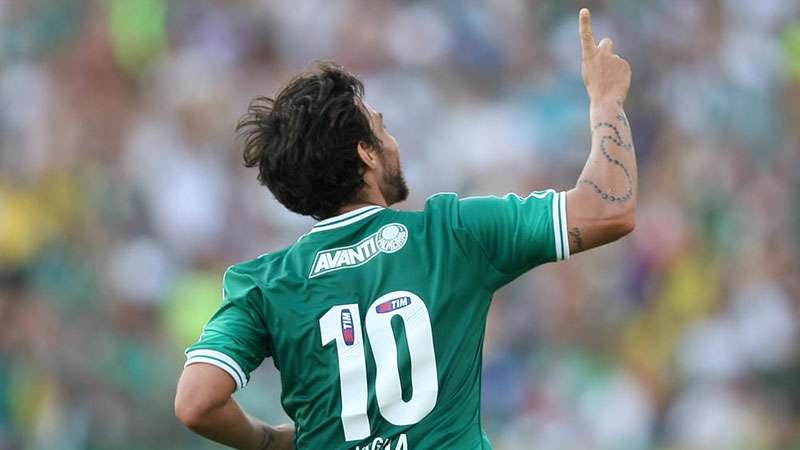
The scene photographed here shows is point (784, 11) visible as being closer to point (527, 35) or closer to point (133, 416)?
point (527, 35)

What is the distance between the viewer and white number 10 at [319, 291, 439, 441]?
3.65m

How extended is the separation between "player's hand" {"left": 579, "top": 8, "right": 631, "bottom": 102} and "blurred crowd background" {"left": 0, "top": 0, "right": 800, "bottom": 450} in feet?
18.5

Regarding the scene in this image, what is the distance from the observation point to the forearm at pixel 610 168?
355 cm

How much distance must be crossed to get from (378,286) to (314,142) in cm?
47

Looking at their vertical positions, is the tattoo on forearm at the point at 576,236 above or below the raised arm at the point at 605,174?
below

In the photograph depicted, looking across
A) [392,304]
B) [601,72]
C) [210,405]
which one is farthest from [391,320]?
[601,72]

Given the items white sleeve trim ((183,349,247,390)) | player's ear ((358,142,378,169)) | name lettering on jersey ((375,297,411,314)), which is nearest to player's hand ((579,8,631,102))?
player's ear ((358,142,378,169))

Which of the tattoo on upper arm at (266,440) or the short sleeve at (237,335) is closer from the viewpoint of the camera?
the short sleeve at (237,335)

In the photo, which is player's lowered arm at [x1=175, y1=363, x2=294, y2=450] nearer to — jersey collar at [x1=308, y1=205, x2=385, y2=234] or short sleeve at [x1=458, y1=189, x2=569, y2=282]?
jersey collar at [x1=308, y1=205, x2=385, y2=234]

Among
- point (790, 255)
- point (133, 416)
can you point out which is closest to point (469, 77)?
point (790, 255)

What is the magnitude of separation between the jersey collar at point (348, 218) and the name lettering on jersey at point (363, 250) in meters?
0.07

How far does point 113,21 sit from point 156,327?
9.04 feet

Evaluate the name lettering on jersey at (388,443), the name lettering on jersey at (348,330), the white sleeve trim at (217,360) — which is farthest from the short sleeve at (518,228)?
the white sleeve trim at (217,360)

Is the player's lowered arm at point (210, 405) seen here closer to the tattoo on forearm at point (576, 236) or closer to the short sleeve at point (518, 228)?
the short sleeve at point (518, 228)
